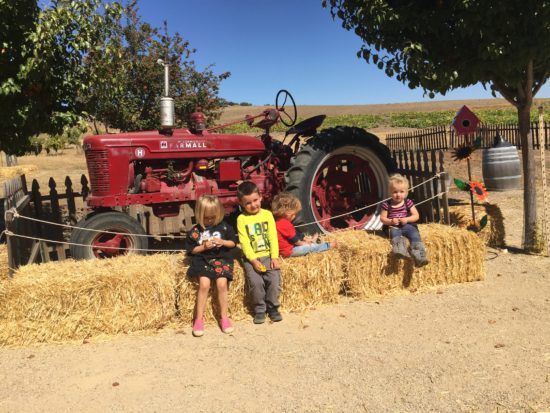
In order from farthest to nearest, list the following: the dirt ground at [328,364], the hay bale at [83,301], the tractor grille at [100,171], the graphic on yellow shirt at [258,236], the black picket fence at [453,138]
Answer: the black picket fence at [453,138], the tractor grille at [100,171], the graphic on yellow shirt at [258,236], the hay bale at [83,301], the dirt ground at [328,364]

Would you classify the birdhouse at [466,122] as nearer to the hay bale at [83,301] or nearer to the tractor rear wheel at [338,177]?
the tractor rear wheel at [338,177]

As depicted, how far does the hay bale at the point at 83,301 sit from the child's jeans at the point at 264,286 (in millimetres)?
637

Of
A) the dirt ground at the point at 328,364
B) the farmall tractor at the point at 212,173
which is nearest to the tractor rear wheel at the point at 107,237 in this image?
the farmall tractor at the point at 212,173

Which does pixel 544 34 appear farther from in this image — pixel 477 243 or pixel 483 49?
pixel 477 243

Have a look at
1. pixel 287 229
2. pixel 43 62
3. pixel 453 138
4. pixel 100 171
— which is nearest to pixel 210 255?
pixel 287 229

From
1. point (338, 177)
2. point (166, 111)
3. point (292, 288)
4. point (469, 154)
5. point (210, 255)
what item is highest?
point (166, 111)

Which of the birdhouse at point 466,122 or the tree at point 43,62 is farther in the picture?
the birdhouse at point 466,122

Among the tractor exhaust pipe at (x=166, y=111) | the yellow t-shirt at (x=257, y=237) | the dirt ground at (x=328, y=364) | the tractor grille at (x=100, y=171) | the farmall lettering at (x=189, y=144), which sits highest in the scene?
the tractor exhaust pipe at (x=166, y=111)

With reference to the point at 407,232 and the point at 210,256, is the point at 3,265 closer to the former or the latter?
the point at 210,256

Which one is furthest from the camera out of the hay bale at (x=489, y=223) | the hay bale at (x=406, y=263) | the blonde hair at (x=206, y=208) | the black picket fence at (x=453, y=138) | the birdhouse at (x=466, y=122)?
the black picket fence at (x=453, y=138)

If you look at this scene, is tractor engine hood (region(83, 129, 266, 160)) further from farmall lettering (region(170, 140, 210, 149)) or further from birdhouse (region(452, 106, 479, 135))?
birdhouse (region(452, 106, 479, 135))

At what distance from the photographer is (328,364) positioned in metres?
3.10

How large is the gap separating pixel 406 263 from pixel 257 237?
1505 millimetres

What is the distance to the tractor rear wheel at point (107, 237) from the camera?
186 inches
